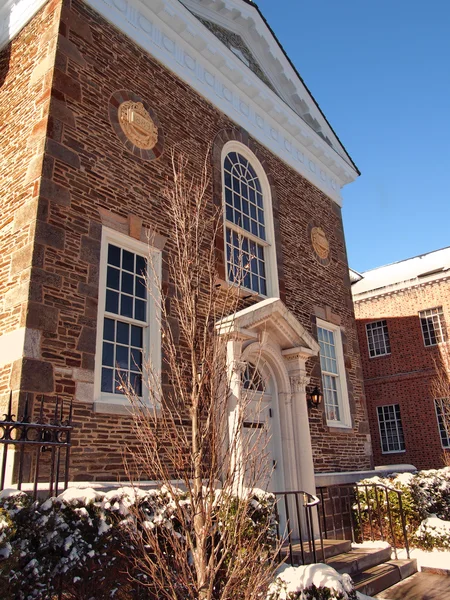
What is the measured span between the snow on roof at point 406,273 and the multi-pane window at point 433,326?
4.40 ft

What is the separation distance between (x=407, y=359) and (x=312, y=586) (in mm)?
16978

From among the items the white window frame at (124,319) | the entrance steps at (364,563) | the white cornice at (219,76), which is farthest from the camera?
the white cornice at (219,76)

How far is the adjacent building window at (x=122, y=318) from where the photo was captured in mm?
7180

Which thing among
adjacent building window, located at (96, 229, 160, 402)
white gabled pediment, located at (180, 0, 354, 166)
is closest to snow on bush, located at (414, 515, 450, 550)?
adjacent building window, located at (96, 229, 160, 402)

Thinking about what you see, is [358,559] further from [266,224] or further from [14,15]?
[14,15]

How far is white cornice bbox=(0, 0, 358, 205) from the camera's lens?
927 centimetres

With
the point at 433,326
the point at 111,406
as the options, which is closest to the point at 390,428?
the point at 433,326

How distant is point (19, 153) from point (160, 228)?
2.36 m

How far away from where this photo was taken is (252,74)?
463 inches

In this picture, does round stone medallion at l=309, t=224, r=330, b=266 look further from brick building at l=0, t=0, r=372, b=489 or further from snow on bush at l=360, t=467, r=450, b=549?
snow on bush at l=360, t=467, r=450, b=549

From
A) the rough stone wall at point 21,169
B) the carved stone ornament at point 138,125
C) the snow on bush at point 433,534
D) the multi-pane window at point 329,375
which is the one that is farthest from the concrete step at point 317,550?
the carved stone ornament at point 138,125

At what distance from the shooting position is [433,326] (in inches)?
805

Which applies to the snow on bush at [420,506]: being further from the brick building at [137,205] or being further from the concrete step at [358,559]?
the brick building at [137,205]

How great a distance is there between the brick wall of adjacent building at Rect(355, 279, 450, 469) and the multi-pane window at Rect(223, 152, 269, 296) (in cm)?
1103
